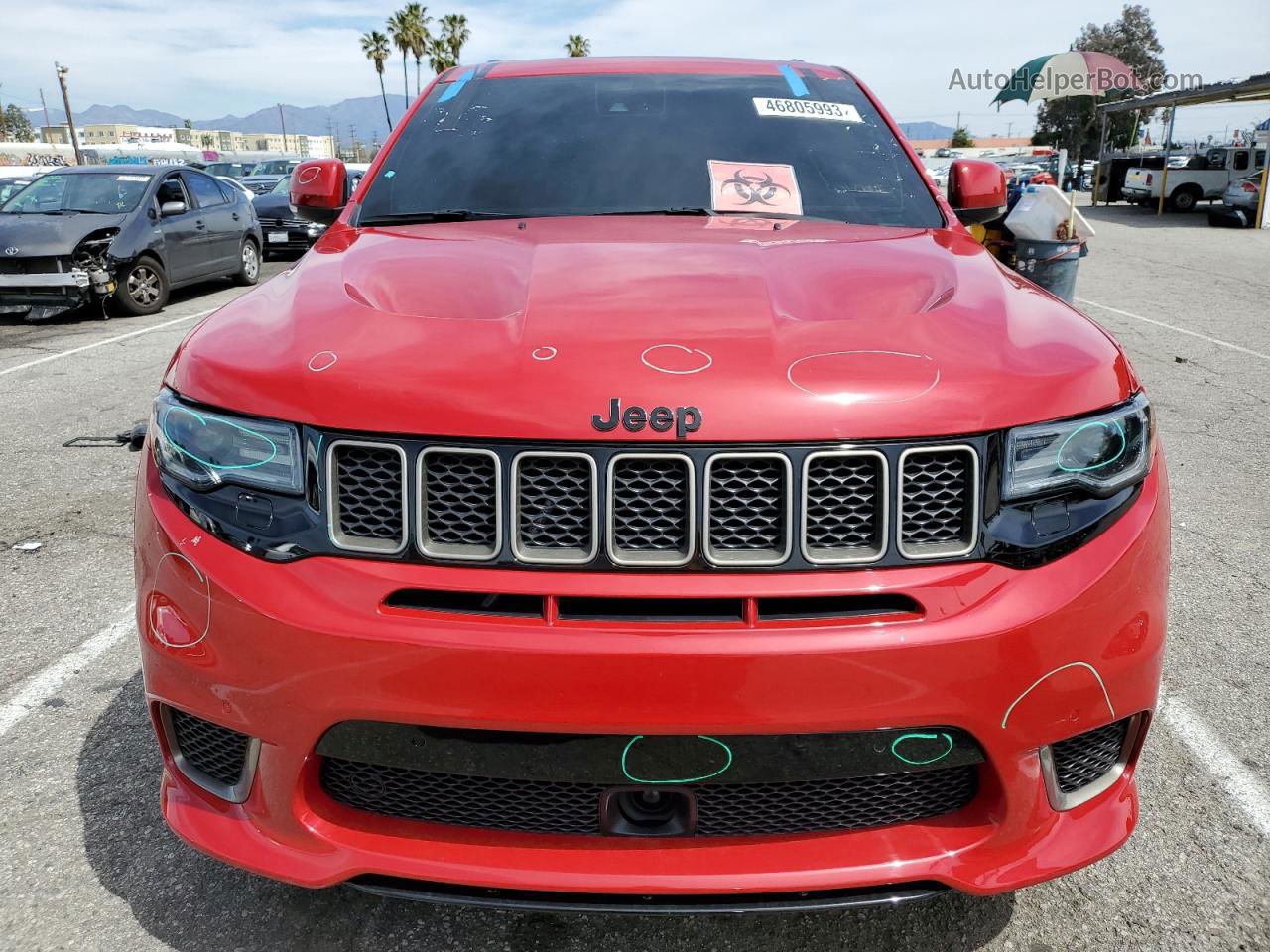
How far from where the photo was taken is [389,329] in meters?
1.72

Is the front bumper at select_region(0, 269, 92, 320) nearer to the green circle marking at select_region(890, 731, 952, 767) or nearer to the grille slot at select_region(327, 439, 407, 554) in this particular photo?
the grille slot at select_region(327, 439, 407, 554)

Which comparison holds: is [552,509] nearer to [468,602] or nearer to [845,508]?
[468,602]

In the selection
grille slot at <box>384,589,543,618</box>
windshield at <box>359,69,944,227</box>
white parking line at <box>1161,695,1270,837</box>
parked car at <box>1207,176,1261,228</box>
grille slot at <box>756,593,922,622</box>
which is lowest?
parked car at <box>1207,176,1261,228</box>

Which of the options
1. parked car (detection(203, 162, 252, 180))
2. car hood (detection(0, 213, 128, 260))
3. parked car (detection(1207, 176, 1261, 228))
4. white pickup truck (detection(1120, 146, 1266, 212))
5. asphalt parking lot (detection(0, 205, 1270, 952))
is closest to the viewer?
asphalt parking lot (detection(0, 205, 1270, 952))

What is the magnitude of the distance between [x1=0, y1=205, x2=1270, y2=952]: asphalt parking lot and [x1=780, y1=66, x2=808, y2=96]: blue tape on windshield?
213 centimetres

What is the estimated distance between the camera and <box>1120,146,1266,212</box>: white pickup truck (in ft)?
93.9

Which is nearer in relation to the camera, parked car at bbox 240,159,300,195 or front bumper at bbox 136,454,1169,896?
front bumper at bbox 136,454,1169,896

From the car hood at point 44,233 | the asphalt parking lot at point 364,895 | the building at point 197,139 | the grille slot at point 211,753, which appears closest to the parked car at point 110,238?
the car hood at point 44,233

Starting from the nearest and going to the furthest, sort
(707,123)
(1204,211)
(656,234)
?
(656,234), (707,123), (1204,211)

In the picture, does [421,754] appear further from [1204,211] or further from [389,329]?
[1204,211]

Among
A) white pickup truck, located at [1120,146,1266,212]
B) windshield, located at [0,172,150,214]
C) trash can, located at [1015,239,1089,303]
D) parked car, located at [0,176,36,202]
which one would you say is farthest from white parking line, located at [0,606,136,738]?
white pickup truck, located at [1120,146,1266,212]

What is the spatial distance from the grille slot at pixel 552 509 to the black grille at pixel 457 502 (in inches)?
1.9

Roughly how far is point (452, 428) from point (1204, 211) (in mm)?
34238

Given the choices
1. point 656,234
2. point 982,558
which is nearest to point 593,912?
point 982,558
